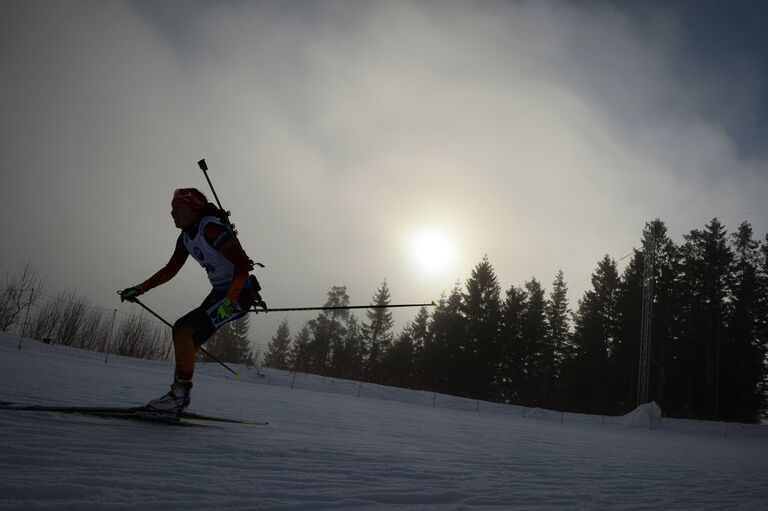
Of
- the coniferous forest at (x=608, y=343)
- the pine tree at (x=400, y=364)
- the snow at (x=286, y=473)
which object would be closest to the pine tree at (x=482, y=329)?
the coniferous forest at (x=608, y=343)

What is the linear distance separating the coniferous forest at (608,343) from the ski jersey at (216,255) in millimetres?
29186

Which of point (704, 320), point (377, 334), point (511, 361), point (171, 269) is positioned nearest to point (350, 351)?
point (377, 334)

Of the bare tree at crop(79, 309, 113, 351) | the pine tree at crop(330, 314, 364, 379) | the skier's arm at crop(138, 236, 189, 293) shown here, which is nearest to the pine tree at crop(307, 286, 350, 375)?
the pine tree at crop(330, 314, 364, 379)

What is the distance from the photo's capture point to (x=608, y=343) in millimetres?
39469

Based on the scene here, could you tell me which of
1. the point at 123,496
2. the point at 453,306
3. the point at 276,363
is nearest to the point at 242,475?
the point at 123,496

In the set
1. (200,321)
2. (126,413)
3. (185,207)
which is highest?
(185,207)

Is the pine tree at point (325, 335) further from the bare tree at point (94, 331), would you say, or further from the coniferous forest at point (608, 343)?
the bare tree at point (94, 331)

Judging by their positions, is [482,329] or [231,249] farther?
[482,329]

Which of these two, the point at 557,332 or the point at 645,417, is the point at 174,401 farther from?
the point at 557,332

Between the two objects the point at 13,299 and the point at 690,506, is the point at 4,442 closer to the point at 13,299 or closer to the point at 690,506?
the point at 690,506

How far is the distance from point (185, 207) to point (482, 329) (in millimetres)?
38192

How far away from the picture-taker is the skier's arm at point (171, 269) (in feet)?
12.9

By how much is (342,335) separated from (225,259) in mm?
45642

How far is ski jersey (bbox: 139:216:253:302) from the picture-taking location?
3406 mm
